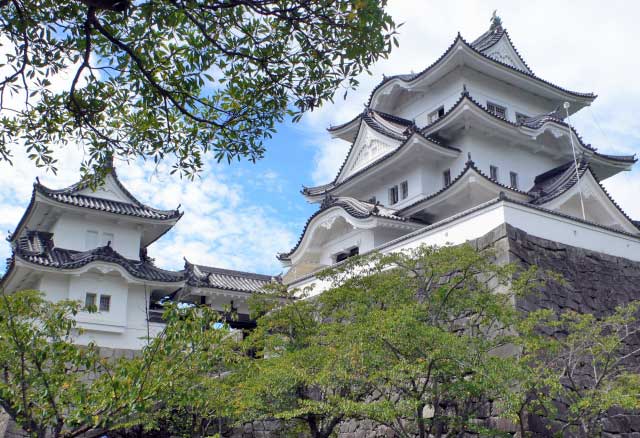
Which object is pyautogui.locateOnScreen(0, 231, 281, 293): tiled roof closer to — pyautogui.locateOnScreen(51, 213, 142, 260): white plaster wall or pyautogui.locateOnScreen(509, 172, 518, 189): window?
pyautogui.locateOnScreen(51, 213, 142, 260): white plaster wall

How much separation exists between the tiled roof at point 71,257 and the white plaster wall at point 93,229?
1.07ft

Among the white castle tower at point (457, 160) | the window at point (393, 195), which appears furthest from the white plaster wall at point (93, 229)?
the window at point (393, 195)

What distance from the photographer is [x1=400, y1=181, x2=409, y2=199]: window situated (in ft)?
61.9

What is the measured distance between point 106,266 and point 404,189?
905 centimetres

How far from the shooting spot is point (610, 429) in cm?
1022

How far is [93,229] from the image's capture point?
20609mm

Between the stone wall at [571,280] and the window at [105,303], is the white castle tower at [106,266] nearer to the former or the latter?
the window at [105,303]

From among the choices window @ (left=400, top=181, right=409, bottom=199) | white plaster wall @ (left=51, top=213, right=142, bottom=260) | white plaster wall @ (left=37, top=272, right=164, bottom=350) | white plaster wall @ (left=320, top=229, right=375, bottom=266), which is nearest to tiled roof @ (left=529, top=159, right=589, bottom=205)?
window @ (left=400, top=181, right=409, bottom=199)

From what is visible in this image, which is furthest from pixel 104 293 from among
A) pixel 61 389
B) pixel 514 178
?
pixel 61 389

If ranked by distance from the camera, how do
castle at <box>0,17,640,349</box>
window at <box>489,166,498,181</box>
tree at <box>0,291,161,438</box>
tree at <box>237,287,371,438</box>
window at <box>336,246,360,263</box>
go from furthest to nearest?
window at <box>489,166,498,181</box>, window at <box>336,246,360,263</box>, castle at <box>0,17,640,349</box>, tree at <box>237,287,371,438</box>, tree at <box>0,291,161,438</box>

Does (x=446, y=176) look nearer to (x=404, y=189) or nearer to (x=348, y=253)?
(x=404, y=189)

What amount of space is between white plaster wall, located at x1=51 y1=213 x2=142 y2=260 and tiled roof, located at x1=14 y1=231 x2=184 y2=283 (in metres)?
0.33

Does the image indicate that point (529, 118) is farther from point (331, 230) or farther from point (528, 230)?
point (528, 230)

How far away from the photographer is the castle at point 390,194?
1666cm
